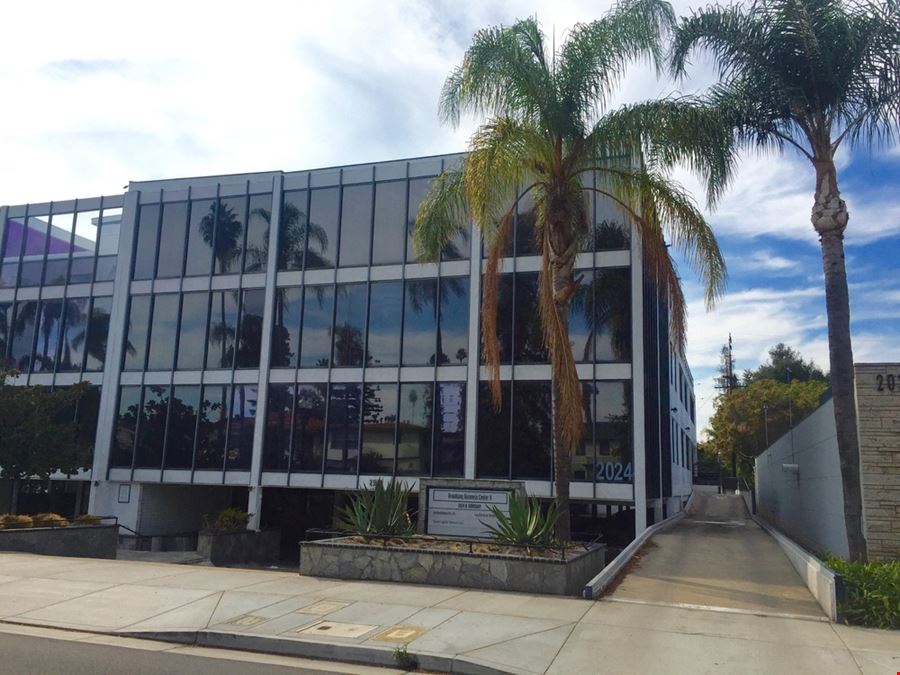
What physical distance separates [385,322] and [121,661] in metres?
16.1

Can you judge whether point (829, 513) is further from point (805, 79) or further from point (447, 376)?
point (447, 376)

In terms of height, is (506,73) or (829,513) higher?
(506,73)

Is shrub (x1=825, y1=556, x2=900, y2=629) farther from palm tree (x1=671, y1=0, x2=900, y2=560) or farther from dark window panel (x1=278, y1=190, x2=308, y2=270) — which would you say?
dark window panel (x1=278, y1=190, x2=308, y2=270)

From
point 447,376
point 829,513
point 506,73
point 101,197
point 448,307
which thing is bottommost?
point 829,513

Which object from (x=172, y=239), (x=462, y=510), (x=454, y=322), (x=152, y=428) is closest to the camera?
(x=462, y=510)

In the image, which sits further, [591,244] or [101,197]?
[101,197]

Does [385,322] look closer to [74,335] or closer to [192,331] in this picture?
[192,331]

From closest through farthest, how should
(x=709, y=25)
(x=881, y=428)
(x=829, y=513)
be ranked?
(x=881, y=428)
(x=709, y=25)
(x=829, y=513)

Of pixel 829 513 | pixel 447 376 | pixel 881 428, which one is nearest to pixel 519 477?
pixel 447 376

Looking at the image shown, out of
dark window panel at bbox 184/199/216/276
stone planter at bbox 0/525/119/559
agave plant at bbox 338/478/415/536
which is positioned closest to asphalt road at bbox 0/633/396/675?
agave plant at bbox 338/478/415/536

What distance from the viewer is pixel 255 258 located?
1003 inches

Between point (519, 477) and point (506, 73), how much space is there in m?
11.4

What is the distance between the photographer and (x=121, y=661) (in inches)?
307

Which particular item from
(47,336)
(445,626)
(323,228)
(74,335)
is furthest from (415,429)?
(47,336)
